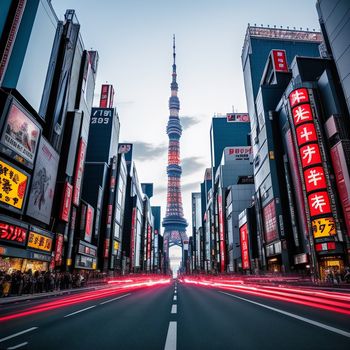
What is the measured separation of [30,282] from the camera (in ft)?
68.6

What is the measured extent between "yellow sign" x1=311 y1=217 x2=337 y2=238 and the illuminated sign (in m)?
32.4

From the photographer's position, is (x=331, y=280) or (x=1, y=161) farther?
(x=331, y=280)

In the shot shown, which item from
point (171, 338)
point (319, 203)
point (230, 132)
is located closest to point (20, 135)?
point (171, 338)

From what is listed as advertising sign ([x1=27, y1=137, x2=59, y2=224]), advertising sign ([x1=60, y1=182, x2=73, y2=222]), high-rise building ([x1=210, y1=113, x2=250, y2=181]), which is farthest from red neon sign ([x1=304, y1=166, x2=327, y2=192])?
high-rise building ([x1=210, y1=113, x2=250, y2=181])

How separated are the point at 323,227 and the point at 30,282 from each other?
30950 mm

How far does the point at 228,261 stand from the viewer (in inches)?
3066

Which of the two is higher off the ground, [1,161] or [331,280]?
[1,161]

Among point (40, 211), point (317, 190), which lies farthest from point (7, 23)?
point (317, 190)

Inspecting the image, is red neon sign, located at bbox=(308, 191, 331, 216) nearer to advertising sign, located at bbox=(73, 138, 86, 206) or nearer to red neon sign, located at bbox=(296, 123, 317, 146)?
red neon sign, located at bbox=(296, 123, 317, 146)

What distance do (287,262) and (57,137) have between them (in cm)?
3772

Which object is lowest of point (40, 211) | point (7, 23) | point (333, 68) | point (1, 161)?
point (40, 211)

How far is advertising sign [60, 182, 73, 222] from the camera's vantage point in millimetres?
34625

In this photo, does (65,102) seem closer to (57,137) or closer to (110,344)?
(57,137)

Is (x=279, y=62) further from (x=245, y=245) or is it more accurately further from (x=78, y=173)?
(x=78, y=173)
